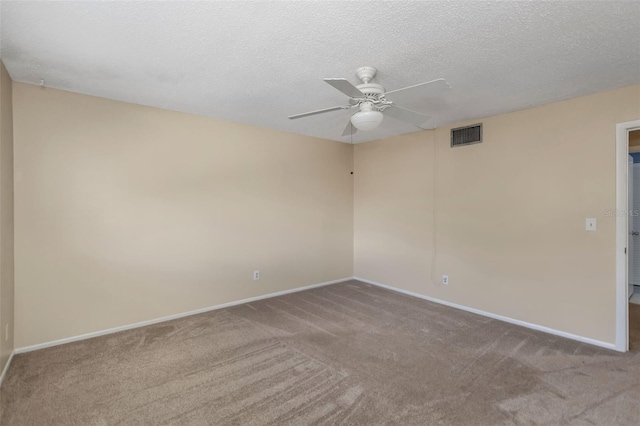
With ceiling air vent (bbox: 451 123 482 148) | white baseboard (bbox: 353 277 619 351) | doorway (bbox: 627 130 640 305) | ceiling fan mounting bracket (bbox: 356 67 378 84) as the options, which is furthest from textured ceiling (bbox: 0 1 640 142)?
doorway (bbox: 627 130 640 305)

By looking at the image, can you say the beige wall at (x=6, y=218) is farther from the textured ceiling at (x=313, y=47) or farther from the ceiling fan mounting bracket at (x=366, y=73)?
the ceiling fan mounting bracket at (x=366, y=73)

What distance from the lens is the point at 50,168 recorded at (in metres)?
2.85

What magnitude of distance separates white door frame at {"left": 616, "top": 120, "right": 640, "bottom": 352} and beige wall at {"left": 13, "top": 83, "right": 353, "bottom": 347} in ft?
11.6

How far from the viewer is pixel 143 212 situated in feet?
11.0

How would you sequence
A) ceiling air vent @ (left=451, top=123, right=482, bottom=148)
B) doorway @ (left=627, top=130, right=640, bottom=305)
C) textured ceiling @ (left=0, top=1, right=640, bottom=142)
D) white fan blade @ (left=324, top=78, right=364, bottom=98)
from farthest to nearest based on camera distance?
1. doorway @ (left=627, top=130, right=640, bottom=305)
2. ceiling air vent @ (left=451, top=123, right=482, bottom=148)
3. white fan blade @ (left=324, top=78, right=364, bottom=98)
4. textured ceiling @ (left=0, top=1, right=640, bottom=142)

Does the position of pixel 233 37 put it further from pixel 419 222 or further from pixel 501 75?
pixel 419 222

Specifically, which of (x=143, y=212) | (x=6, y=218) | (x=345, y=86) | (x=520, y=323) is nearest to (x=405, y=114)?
(x=345, y=86)

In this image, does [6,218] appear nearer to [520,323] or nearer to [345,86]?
[345,86]

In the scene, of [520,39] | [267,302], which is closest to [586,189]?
[520,39]

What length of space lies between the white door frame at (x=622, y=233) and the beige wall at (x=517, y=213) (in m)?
0.05

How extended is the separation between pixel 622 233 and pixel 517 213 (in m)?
0.87

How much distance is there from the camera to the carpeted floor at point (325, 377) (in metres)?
1.95

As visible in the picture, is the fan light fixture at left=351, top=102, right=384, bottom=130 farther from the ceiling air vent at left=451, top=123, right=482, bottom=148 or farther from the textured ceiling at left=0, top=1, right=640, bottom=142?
the ceiling air vent at left=451, top=123, right=482, bottom=148

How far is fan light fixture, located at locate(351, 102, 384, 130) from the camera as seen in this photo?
2.25 m
